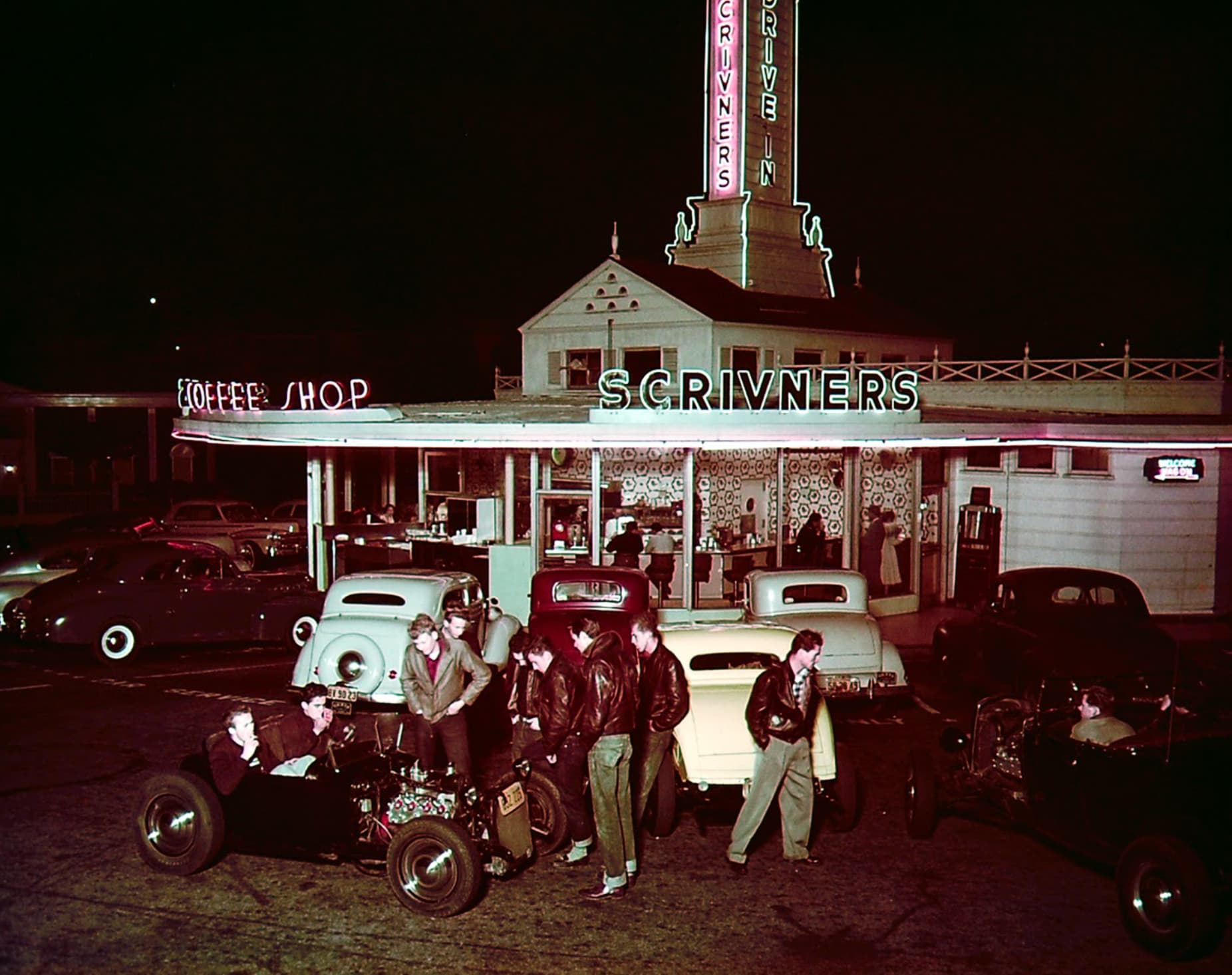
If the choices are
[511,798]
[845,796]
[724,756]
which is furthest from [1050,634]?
[511,798]

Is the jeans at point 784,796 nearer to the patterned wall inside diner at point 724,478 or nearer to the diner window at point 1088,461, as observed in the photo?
the patterned wall inside diner at point 724,478

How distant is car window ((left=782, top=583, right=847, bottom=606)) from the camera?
14.9 metres

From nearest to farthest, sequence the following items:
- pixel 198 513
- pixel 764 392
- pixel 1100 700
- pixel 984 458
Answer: pixel 1100 700
pixel 764 392
pixel 984 458
pixel 198 513

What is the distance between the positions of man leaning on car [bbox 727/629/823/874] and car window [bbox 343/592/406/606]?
5.93 m

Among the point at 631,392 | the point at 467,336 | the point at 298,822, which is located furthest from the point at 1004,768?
the point at 467,336

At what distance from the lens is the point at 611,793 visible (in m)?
8.73

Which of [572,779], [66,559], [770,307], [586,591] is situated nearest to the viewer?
[572,779]

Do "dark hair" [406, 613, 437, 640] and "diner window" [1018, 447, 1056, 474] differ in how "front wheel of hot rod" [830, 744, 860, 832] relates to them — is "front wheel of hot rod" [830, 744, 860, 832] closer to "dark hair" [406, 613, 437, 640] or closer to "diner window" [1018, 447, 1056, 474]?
"dark hair" [406, 613, 437, 640]

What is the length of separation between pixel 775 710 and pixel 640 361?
62.9 ft

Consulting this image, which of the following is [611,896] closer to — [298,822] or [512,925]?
[512,925]

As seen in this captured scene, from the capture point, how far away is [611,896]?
8.80 meters

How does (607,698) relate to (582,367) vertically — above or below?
below

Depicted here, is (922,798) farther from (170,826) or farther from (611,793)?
(170,826)

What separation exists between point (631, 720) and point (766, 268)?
23827mm
